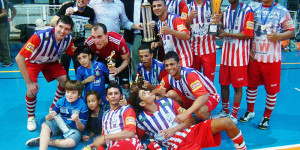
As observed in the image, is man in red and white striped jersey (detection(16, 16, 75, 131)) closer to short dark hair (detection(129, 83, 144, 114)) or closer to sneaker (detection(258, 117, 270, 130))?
short dark hair (detection(129, 83, 144, 114))

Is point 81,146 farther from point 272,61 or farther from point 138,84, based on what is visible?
point 272,61

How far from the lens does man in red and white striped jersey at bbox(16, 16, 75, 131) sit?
3.66m

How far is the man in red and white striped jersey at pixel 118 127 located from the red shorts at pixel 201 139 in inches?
20.8

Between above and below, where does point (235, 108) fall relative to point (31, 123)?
above

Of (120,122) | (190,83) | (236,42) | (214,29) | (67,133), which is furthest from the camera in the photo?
A: (236,42)

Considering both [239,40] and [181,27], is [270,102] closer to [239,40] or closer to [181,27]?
[239,40]

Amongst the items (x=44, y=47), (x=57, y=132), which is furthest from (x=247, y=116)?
(x=44, y=47)

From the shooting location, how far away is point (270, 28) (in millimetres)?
3662

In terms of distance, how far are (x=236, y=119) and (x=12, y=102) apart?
12.4 feet

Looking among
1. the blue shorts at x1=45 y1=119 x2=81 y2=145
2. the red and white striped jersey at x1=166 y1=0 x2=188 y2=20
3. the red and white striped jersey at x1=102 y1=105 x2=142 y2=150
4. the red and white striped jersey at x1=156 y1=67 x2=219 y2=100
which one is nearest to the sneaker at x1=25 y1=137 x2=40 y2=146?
the blue shorts at x1=45 y1=119 x2=81 y2=145

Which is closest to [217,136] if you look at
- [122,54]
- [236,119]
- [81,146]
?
[236,119]

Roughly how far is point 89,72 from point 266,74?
2546mm

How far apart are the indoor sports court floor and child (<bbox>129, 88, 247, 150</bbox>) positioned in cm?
47

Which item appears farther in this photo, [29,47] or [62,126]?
[29,47]
